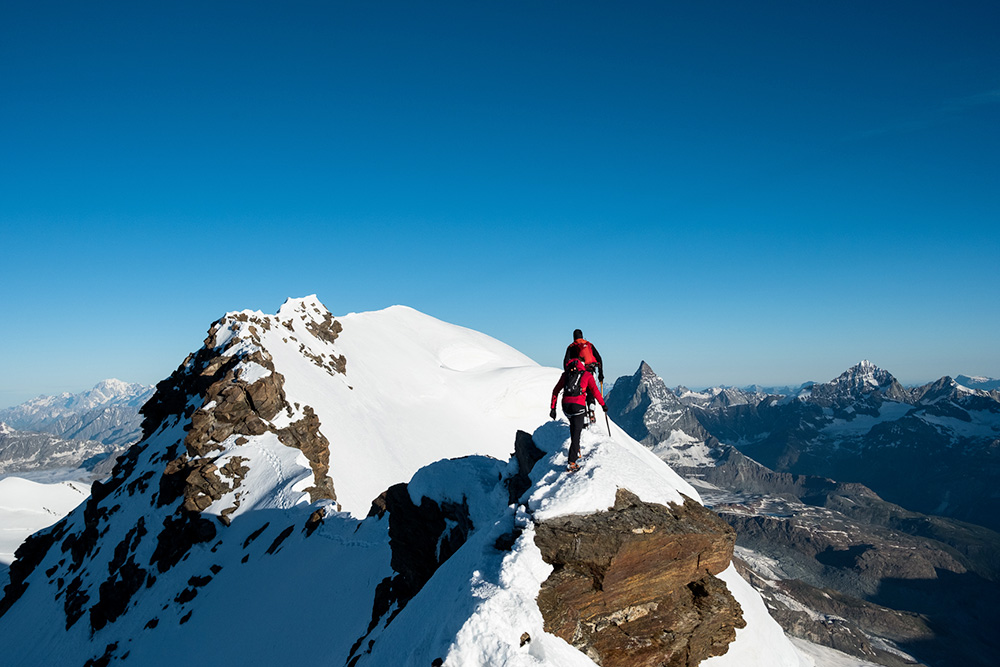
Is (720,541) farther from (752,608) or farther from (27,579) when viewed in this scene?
(27,579)

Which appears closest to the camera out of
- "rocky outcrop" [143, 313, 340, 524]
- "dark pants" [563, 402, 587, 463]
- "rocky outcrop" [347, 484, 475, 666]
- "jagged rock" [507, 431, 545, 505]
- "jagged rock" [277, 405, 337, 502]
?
"dark pants" [563, 402, 587, 463]

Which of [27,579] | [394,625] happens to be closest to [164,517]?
[27,579]

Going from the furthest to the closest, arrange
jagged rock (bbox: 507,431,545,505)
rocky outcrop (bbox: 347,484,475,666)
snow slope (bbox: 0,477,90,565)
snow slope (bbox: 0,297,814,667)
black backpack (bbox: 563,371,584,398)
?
snow slope (bbox: 0,477,90,565) < rocky outcrop (bbox: 347,484,475,666) < jagged rock (bbox: 507,431,545,505) < black backpack (bbox: 563,371,584,398) < snow slope (bbox: 0,297,814,667)

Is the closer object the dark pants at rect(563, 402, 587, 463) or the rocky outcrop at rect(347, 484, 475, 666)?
the dark pants at rect(563, 402, 587, 463)

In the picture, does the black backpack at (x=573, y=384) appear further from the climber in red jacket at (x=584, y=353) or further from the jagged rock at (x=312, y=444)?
the jagged rock at (x=312, y=444)

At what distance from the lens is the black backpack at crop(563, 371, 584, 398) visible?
46.6 feet

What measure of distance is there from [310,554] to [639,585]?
24.8 meters

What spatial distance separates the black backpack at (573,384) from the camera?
46.6 feet

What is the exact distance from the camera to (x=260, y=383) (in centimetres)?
4816

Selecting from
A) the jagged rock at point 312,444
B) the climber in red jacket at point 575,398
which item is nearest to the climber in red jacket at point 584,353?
the climber in red jacket at point 575,398

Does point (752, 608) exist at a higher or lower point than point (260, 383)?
lower

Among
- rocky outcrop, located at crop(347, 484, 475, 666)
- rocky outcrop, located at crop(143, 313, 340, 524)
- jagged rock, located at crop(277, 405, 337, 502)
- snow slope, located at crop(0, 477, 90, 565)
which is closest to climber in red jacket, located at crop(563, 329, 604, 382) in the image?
rocky outcrop, located at crop(347, 484, 475, 666)

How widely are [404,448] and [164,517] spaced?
2959cm

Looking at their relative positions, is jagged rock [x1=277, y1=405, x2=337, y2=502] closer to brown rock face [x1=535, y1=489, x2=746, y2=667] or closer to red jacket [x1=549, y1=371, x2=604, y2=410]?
red jacket [x1=549, y1=371, x2=604, y2=410]
